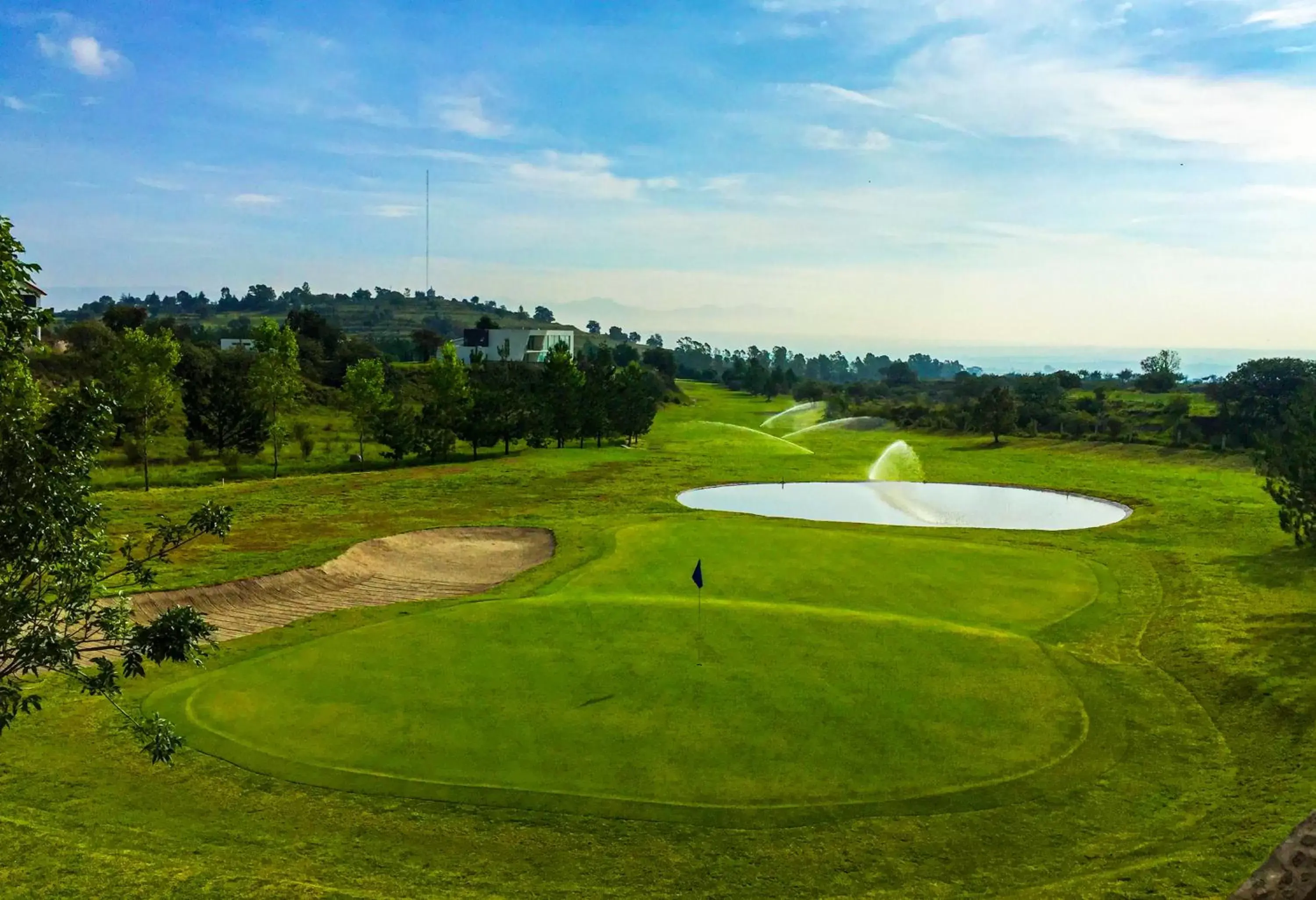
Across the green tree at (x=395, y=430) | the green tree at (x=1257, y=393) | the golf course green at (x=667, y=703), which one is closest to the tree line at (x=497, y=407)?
the green tree at (x=395, y=430)

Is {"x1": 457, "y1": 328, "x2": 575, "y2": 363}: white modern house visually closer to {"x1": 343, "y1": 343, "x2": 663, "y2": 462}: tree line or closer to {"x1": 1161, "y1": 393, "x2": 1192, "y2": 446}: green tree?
{"x1": 343, "y1": 343, "x2": 663, "y2": 462}: tree line

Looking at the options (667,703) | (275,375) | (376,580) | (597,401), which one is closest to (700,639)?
(667,703)

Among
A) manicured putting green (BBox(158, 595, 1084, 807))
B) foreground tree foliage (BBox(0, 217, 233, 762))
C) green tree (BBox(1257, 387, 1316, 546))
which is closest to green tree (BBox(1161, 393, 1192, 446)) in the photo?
green tree (BBox(1257, 387, 1316, 546))

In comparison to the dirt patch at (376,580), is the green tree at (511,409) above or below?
above

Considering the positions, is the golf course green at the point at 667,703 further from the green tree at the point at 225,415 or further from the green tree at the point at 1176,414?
the green tree at the point at 1176,414

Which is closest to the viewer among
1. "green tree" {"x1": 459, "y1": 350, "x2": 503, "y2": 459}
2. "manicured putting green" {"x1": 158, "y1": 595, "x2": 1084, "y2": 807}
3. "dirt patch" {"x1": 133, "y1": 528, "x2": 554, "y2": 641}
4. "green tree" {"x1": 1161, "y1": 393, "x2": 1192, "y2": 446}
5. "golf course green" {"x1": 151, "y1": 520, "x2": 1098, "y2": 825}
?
"golf course green" {"x1": 151, "y1": 520, "x2": 1098, "y2": 825}

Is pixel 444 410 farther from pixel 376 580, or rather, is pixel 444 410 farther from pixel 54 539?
pixel 54 539
